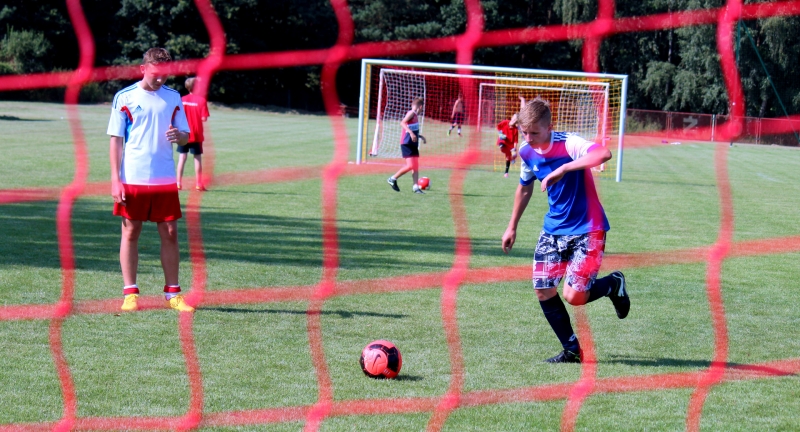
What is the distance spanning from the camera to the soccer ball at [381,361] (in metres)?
4.54

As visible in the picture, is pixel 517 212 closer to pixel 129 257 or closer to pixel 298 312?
pixel 298 312

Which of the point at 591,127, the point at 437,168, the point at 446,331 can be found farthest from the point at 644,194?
the point at 446,331

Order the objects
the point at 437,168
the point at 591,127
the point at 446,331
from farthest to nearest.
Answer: the point at 591,127, the point at 437,168, the point at 446,331

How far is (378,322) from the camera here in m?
5.78

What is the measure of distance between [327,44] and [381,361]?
36612 mm

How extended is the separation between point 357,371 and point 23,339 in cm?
185

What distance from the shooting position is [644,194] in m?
15.7

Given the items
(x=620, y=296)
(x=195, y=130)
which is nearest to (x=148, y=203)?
(x=620, y=296)

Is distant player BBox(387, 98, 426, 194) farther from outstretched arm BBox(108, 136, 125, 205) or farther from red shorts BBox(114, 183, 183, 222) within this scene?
outstretched arm BBox(108, 136, 125, 205)

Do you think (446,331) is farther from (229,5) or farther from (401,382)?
(229,5)

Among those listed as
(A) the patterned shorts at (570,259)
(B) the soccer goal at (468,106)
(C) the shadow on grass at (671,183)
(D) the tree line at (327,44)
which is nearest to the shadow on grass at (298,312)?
(A) the patterned shorts at (570,259)

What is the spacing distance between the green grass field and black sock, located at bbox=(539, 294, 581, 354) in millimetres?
172

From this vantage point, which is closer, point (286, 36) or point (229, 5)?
point (229, 5)

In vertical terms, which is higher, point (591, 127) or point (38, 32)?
point (38, 32)
